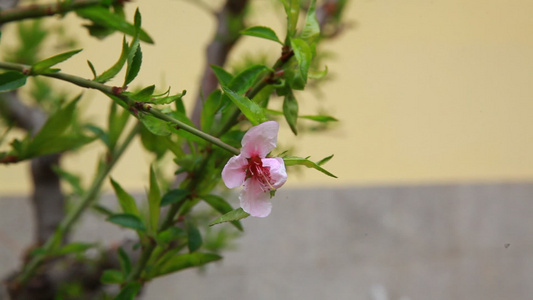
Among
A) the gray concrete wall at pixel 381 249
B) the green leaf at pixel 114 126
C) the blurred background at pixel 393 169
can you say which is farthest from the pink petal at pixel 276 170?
the gray concrete wall at pixel 381 249

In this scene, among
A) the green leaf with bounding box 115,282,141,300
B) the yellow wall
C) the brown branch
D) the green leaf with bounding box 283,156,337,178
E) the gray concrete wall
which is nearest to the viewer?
the green leaf with bounding box 283,156,337,178

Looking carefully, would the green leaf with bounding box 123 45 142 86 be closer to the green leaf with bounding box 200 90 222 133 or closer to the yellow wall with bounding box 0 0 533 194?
the green leaf with bounding box 200 90 222 133

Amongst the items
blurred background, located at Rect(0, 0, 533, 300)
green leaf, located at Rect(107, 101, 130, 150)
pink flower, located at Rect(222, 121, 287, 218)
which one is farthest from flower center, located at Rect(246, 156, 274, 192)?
blurred background, located at Rect(0, 0, 533, 300)

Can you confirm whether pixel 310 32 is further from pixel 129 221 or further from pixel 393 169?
pixel 393 169

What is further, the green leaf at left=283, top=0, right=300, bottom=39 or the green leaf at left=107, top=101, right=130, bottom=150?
the green leaf at left=107, top=101, right=130, bottom=150

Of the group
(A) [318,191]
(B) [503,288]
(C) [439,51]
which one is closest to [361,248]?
(A) [318,191]

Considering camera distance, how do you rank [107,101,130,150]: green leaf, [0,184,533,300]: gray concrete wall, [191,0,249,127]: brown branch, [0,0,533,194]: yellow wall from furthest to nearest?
[0,184,533,300]: gray concrete wall
[0,0,533,194]: yellow wall
[191,0,249,127]: brown branch
[107,101,130,150]: green leaf

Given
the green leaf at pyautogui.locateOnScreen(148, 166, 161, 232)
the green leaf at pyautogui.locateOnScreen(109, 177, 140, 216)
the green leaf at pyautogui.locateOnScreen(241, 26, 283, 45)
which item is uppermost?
the green leaf at pyautogui.locateOnScreen(241, 26, 283, 45)

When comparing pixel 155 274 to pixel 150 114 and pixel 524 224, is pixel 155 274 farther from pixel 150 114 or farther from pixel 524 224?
pixel 524 224

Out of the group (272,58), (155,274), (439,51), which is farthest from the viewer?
(439,51)
